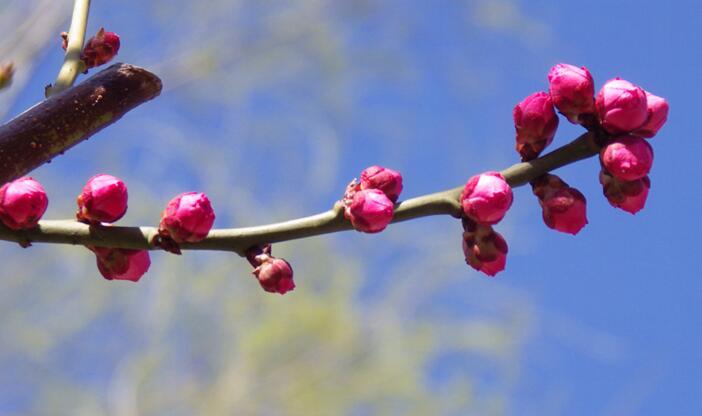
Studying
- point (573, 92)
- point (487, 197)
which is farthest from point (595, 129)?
point (487, 197)

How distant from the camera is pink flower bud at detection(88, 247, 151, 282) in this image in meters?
1.27

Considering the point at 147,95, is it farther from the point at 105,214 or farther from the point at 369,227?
the point at 369,227

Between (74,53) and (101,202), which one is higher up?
(74,53)

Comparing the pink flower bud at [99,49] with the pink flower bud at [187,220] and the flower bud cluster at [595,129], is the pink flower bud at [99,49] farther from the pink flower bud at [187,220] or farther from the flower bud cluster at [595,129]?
the flower bud cluster at [595,129]

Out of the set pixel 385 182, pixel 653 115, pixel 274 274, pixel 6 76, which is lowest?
pixel 274 274

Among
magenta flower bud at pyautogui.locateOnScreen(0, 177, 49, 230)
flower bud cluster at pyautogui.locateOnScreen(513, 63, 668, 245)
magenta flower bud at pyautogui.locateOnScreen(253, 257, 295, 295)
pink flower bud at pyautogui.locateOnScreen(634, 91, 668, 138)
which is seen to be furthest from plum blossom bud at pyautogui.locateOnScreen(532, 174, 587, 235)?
magenta flower bud at pyautogui.locateOnScreen(0, 177, 49, 230)

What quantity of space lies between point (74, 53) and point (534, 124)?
68 cm

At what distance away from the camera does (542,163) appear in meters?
1.25

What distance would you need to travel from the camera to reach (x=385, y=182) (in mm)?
1273

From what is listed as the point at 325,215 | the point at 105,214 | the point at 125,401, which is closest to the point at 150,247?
the point at 105,214

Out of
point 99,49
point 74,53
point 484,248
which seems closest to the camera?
point 484,248

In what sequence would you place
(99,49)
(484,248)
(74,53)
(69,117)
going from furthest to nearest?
(99,49) < (74,53) < (484,248) < (69,117)

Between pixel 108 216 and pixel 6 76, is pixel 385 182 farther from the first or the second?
pixel 6 76

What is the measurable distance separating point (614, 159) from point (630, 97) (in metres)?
0.08
